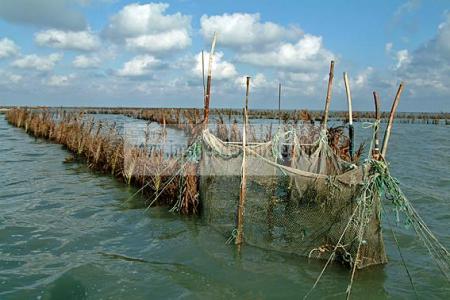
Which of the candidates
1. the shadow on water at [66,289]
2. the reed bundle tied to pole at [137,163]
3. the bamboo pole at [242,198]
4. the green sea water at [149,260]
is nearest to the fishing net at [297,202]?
the bamboo pole at [242,198]

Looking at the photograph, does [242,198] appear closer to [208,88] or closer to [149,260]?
[149,260]

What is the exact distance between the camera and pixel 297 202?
5.35 m

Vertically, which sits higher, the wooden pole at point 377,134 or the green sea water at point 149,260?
the wooden pole at point 377,134

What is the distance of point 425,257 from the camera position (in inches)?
243

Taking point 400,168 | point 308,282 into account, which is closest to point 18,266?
point 308,282

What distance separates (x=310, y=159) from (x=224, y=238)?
189cm

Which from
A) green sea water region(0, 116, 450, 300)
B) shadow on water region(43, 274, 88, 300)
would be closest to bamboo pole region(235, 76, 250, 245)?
green sea water region(0, 116, 450, 300)

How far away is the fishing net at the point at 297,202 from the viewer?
15.6 ft

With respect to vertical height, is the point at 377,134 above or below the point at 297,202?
above

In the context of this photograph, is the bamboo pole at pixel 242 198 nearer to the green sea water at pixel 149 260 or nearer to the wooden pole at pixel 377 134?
the green sea water at pixel 149 260

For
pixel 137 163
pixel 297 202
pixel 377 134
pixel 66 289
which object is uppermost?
pixel 377 134

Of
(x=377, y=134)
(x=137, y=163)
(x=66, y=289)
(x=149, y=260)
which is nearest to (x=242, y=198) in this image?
(x=149, y=260)

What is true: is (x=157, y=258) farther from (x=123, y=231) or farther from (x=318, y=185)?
(x=318, y=185)

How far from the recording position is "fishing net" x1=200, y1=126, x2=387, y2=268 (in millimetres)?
4770
